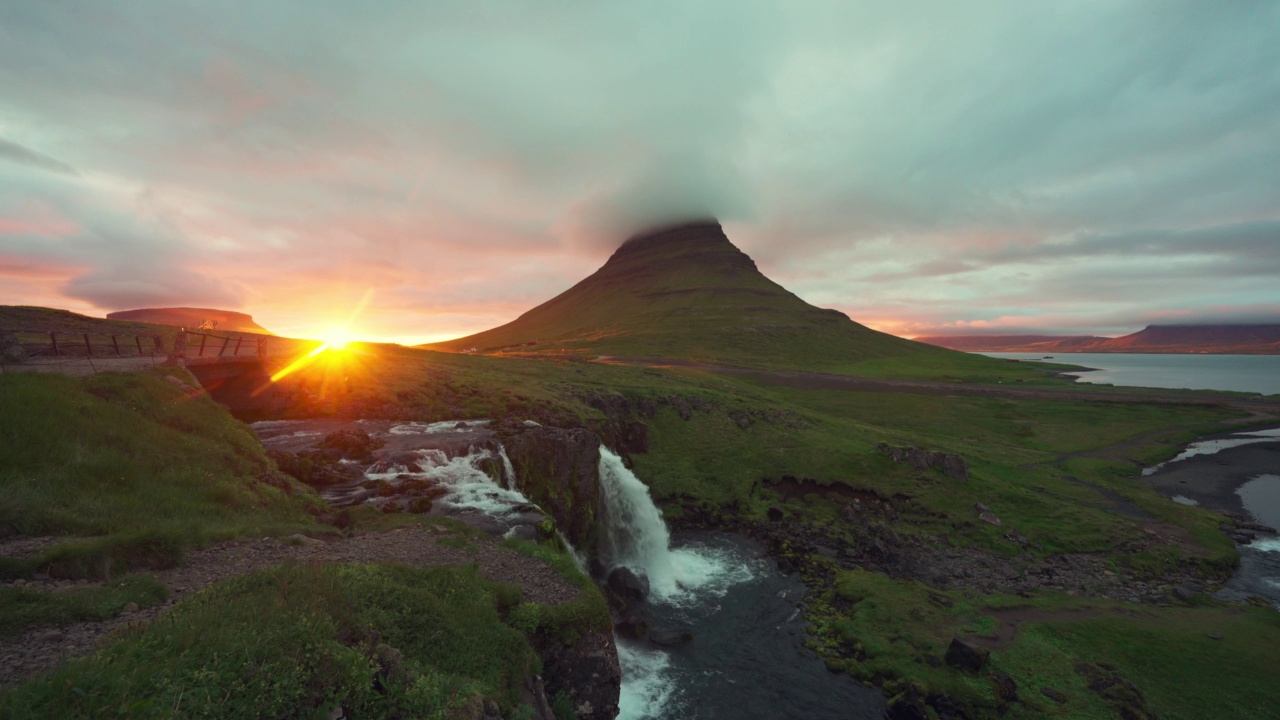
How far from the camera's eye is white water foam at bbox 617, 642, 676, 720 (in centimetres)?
2159

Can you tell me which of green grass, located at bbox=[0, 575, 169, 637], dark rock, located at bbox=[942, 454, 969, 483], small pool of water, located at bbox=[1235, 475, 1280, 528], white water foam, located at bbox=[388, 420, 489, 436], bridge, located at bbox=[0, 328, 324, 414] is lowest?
small pool of water, located at bbox=[1235, 475, 1280, 528]

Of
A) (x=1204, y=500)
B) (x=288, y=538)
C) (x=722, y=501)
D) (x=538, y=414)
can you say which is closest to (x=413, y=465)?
(x=288, y=538)

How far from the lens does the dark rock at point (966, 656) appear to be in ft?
76.5

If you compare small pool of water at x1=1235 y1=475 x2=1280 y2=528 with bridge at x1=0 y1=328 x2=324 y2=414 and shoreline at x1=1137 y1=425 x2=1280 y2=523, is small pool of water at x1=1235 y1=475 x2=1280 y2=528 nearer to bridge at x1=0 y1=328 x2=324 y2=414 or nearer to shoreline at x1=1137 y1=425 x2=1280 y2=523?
shoreline at x1=1137 y1=425 x2=1280 y2=523

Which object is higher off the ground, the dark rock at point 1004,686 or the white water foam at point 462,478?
the white water foam at point 462,478

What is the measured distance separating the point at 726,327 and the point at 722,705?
18129 centimetres

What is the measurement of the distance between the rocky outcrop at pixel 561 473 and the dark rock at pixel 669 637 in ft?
27.7

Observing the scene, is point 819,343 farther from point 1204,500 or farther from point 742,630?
point 742,630

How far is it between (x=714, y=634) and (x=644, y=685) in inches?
235

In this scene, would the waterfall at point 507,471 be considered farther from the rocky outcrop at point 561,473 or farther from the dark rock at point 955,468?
the dark rock at point 955,468

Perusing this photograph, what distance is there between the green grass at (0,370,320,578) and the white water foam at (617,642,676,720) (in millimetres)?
15408

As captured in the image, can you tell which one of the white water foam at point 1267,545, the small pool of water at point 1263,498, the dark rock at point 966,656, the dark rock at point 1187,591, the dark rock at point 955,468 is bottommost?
the small pool of water at point 1263,498

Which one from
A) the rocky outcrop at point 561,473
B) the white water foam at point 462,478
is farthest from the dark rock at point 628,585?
the white water foam at point 462,478

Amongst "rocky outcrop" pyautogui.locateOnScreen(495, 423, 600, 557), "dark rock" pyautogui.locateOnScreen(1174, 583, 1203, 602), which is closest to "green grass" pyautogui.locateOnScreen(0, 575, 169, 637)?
"rocky outcrop" pyautogui.locateOnScreen(495, 423, 600, 557)
